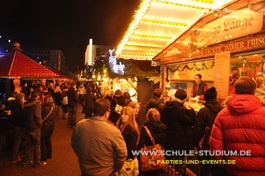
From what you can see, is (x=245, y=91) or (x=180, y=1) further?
(x=180, y=1)

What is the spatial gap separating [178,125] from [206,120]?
57cm

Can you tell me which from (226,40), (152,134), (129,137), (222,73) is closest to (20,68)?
(129,137)

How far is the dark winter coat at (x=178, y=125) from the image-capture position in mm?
3989

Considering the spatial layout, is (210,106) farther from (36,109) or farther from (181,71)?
(181,71)

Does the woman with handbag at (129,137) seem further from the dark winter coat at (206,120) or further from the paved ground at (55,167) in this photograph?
the paved ground at (55,167)

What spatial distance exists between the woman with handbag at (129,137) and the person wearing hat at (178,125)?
1.00 meters

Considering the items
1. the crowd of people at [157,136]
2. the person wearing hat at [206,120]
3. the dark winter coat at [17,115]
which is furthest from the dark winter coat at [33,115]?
the person wearing hat at [206,120]

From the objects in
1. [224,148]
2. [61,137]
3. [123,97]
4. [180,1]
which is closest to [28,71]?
[61,137]

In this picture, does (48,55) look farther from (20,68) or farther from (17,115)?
(17,115)

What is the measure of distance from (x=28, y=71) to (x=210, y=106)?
6627 mm

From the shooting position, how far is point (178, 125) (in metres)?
4.03

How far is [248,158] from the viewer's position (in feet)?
7.20

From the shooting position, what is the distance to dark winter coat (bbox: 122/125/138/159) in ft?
10.6

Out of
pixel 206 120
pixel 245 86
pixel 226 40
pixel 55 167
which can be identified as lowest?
pixel 55 167
